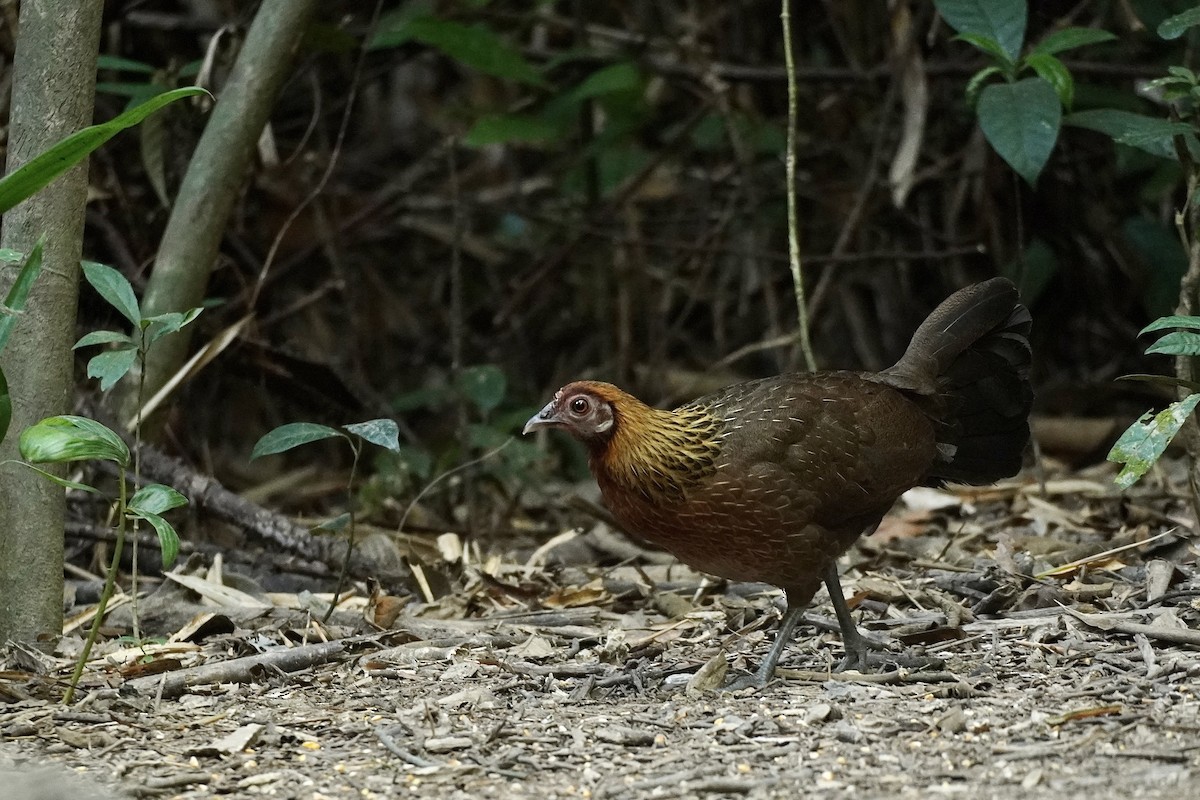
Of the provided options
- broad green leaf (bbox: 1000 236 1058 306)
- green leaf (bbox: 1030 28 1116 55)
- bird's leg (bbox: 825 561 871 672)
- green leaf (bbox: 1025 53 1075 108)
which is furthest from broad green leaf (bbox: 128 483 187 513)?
broad green leaf (bbox: 1000 236 1058 306)

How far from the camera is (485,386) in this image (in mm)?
6418

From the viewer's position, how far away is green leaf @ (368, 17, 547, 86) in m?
6.14

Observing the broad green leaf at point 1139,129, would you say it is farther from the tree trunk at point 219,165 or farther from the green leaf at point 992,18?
the tree trunk at point 219,165

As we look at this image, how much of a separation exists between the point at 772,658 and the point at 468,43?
11.6ft

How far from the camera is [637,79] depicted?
6.60m

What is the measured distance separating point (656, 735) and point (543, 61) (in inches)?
211

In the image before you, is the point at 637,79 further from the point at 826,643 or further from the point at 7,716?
the point at 7,716

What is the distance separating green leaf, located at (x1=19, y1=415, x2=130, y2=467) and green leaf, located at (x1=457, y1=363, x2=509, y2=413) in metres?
3.24

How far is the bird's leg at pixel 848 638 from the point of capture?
12.9 feet

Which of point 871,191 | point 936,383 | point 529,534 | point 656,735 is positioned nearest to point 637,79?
point 871,191

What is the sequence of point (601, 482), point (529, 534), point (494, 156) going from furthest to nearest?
point (494, 156) < point (529, 534) < point (601, 482)

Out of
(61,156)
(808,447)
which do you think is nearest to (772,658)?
(808,447)

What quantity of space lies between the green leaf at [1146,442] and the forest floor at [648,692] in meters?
0.46

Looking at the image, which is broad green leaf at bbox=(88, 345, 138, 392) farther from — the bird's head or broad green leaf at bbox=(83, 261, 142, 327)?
the bird's head
